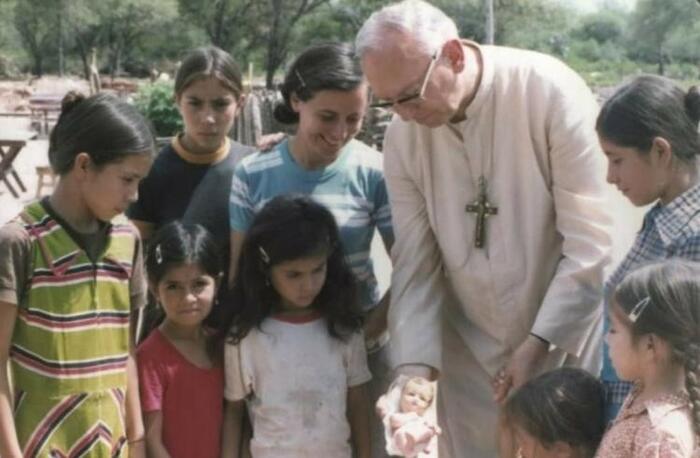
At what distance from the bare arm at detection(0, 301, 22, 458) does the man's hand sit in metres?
1.20

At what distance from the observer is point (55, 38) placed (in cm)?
6212

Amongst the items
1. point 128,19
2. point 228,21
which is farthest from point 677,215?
point 128,19

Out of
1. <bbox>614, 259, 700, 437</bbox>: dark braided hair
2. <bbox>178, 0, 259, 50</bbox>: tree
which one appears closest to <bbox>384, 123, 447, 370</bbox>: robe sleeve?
<bbox>614, 259, 700, 437</bbox>: dark braided hair

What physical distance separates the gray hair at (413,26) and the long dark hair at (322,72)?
21cm

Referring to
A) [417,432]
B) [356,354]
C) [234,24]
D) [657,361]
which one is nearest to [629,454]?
[657,361]

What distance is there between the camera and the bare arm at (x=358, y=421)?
10.1 ft

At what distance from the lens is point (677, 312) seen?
2230mm

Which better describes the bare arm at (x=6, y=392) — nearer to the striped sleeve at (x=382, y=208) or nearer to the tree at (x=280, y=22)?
the striped sleeve at (x=382, y=208)

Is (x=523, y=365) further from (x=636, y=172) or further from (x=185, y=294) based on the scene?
(x=185, y=294)

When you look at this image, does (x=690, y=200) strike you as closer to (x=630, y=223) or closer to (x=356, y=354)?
(x=356, y=354)

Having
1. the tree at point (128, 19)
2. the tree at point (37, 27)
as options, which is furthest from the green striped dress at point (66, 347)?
the tree at point (37, 27)

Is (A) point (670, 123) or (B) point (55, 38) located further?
(B) point (55, 38)

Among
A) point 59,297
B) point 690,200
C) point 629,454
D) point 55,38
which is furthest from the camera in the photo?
point 55,38

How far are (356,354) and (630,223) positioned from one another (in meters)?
6.43
